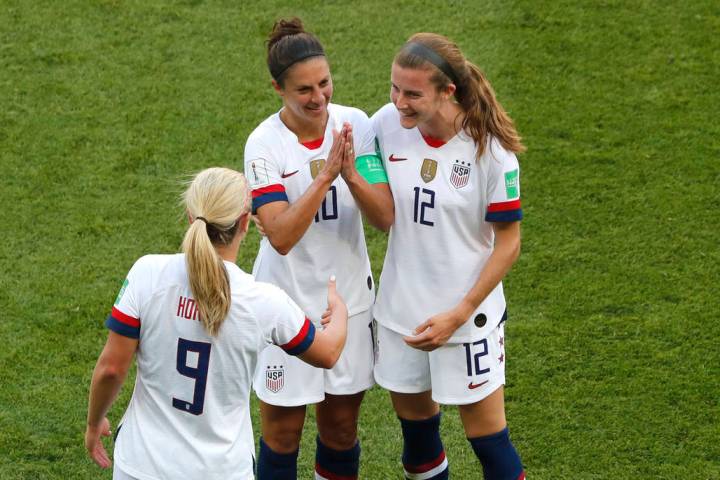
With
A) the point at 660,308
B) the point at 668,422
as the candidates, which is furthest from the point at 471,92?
the point at 660,308

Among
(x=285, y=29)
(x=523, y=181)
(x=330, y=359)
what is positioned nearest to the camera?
(x=330, y=359)

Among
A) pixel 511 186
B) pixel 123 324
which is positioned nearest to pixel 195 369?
pixel 123 324

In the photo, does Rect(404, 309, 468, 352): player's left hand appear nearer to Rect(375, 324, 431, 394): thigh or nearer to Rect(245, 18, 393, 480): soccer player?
Rect(375, 324, 431, 394): thigh

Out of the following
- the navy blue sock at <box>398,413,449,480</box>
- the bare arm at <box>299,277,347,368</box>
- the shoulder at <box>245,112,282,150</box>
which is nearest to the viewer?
the bare arm at <box>299,277,347,368</box>

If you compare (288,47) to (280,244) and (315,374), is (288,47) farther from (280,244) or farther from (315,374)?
(315,374)

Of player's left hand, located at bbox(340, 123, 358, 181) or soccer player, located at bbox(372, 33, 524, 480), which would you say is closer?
player's left hand, located at bbox(340, 123, 358, 181)

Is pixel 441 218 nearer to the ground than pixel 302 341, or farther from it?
farther from it

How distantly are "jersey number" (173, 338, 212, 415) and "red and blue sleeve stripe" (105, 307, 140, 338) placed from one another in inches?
5.2

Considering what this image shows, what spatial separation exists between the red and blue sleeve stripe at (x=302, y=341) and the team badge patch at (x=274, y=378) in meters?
0.70

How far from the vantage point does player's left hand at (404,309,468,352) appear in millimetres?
3990

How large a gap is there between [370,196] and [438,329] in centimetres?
51

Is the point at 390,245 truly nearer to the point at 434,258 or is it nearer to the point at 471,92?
the point at 434,258

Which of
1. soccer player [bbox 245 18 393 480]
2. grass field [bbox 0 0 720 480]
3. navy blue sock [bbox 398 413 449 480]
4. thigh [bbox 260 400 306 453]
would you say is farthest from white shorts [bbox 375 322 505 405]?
grass field [bbox 0 0 720 480]

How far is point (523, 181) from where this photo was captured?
7062 millimetres
